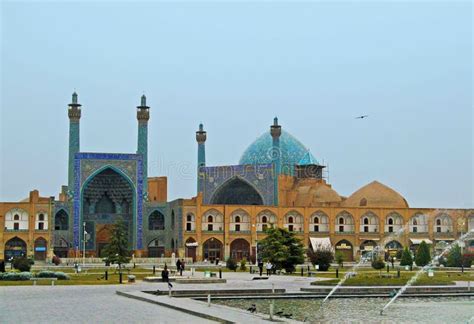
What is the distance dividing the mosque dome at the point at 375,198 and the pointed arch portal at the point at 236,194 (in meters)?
7.66

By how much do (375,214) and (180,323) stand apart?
173 ft

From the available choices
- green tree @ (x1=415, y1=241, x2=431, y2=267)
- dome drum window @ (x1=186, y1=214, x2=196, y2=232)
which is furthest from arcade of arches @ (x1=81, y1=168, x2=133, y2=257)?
green tree @ (x1=415, y1=241, x2=431, y2=267)

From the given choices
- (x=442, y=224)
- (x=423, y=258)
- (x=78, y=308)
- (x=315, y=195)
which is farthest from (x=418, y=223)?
(x=78, y=308)

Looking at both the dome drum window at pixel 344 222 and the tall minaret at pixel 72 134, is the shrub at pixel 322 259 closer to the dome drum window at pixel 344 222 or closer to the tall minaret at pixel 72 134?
the dome drum window at pixel 344 222

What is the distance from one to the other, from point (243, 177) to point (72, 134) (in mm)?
14208

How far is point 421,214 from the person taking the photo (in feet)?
220

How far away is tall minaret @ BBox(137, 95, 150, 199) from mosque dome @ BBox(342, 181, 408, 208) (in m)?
16.9

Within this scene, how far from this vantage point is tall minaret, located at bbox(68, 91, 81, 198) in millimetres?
63531

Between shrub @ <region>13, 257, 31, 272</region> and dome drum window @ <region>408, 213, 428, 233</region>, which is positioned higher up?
dome drum window @ <region>408, 213, 428, 233</region>

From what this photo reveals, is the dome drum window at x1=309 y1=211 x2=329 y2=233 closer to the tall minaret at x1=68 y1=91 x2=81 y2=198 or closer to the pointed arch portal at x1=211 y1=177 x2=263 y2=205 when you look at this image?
the pointed arch portal at x1=211 y1=177 x2=263 y2=205

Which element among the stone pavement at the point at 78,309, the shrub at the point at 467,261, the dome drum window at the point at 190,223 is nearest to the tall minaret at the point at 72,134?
the dome drum window at the point at 190,223

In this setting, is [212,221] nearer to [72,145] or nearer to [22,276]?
[72,145]

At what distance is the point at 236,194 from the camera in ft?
233

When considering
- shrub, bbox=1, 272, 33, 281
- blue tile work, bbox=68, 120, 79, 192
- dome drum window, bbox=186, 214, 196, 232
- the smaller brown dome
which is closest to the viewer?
shrub, bbox=1, 272, 33, 281
